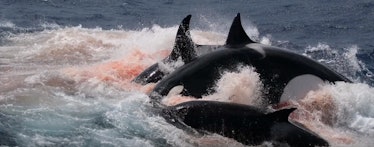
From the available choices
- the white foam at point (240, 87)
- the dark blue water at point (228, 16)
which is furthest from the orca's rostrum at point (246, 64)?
the dark blue water at point (228, 16)

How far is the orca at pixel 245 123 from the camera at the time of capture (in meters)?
10.4

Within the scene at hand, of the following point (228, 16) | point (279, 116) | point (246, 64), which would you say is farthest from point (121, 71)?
point (228, 16)

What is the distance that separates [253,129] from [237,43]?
415 cm

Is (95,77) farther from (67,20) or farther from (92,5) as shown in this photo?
(92,5)

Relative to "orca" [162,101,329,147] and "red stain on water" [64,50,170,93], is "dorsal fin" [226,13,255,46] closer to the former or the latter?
"red stain on water" [64,50,170,93]

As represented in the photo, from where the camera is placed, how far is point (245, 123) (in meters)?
10.7

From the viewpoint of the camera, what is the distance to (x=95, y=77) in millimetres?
15789

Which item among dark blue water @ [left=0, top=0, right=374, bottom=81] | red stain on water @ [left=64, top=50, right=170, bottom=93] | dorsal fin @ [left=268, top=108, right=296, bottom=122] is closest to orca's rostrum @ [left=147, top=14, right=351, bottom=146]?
red stain on water @ [left=64, top=50, right=170, bottom=93]

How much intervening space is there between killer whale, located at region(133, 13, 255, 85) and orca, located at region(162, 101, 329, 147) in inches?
125

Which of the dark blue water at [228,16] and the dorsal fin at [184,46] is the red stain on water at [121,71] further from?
the dark blue water at [228,16]

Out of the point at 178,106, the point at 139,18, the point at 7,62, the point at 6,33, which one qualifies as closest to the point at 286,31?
the point at 139,18

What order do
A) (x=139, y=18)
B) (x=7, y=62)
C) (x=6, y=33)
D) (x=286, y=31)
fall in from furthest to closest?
(x=139, y=18) → (x=286, y=31) → (x=6, y=33) → (x=7, y=62)

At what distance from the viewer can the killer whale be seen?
Result: 47.2 ft

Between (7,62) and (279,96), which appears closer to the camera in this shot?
(279,96)
